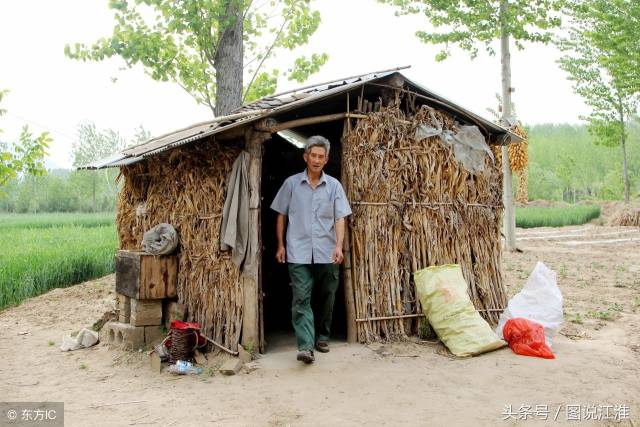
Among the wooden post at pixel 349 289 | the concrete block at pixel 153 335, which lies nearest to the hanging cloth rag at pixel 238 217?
the wooden post at pixel 349 289

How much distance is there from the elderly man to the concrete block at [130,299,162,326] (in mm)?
1577

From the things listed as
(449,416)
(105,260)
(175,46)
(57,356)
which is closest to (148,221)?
(57,356)

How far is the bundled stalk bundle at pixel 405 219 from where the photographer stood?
16.4ft

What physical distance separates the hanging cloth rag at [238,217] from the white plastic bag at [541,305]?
2.65m

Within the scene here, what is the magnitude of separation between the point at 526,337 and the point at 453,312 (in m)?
0.67

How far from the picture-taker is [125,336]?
5.22 meters

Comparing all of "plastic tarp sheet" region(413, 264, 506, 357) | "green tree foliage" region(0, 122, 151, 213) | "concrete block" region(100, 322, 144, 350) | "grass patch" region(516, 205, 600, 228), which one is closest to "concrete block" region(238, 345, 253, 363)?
"concrete block" region(100, 322, 144, 350)

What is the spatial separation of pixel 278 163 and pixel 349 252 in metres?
2.58

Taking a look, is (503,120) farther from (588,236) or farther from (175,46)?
(588,236)

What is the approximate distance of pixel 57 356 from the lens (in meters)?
5.26

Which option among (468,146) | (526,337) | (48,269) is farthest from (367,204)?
(48,269)

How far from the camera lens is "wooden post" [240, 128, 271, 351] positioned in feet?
15.4

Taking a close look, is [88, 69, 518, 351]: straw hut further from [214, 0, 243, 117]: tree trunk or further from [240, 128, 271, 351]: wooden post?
[214, 0, 243, 117]: tree trunk

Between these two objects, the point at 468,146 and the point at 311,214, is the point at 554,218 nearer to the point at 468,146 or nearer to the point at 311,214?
the point at 468,146
